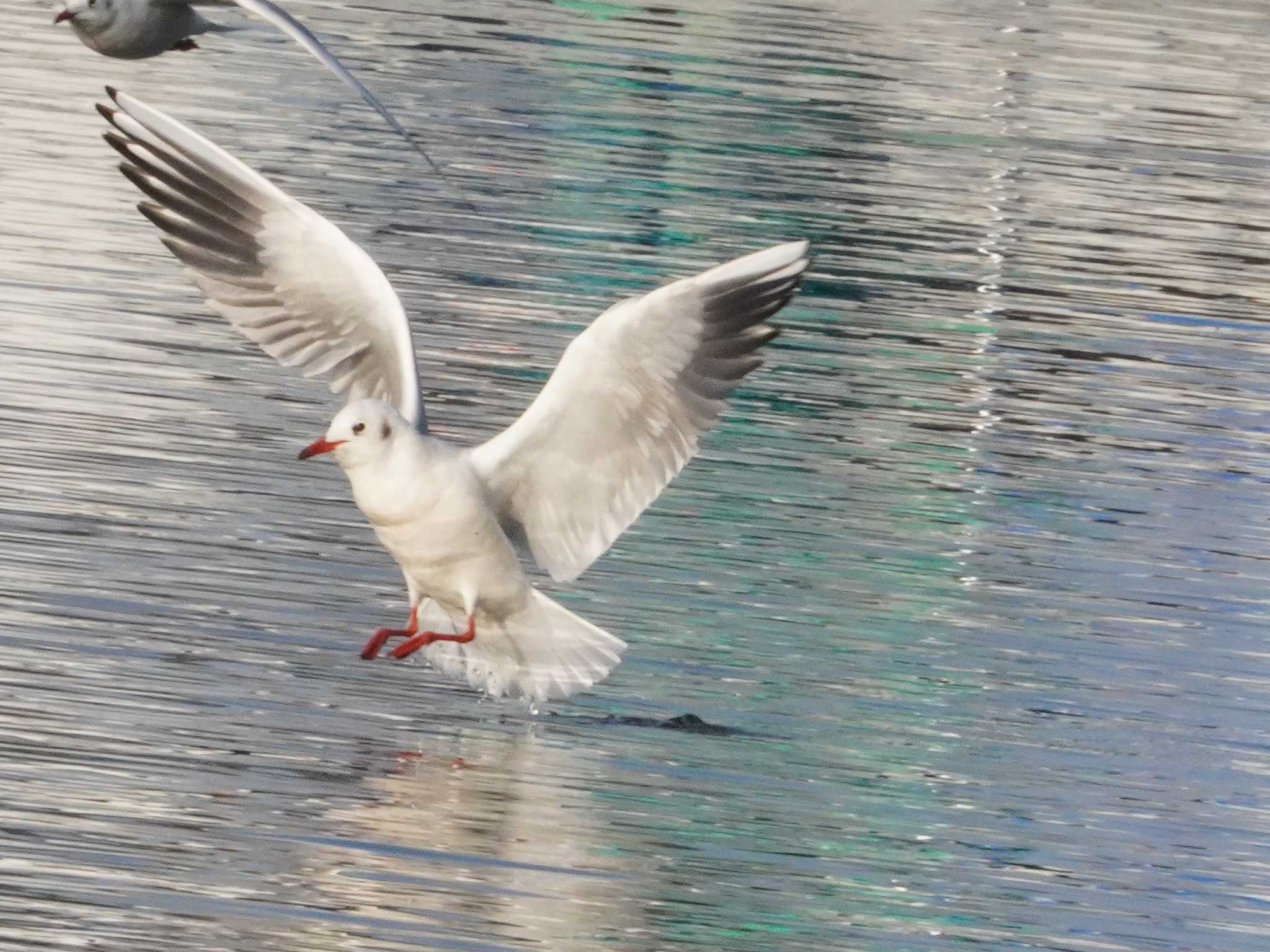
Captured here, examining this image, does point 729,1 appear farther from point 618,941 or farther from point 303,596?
point 618,941

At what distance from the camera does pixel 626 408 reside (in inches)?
293

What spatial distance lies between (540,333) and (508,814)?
4925 millimetres

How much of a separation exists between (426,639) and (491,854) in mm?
1139

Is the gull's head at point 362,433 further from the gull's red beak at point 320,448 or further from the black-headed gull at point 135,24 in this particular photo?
the black-headed gull at point 135,24

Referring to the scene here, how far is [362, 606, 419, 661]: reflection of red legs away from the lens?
7277 millimetres

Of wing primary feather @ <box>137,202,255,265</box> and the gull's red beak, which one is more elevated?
wing primary feather @ <box>137,202,255,265</box>

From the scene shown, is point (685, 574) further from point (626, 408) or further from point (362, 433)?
point (362, 433)

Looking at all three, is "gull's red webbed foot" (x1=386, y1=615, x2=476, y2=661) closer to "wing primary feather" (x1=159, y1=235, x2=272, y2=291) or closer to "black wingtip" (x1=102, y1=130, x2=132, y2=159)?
"wing primary feather" (x1=159, y1=235, x2=272, y2=291)

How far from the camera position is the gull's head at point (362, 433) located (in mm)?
7270

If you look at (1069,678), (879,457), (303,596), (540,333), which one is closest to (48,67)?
(540,333)

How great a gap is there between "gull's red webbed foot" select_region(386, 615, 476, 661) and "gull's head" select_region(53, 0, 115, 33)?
3.63 metres

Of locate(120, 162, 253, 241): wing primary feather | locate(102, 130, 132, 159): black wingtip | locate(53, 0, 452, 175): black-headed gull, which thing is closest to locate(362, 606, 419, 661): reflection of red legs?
locate(120, 162, 253, 241): wing primary feather

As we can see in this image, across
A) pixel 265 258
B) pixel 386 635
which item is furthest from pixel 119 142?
pixel 386 635

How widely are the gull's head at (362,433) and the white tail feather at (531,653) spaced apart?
0.67 m
